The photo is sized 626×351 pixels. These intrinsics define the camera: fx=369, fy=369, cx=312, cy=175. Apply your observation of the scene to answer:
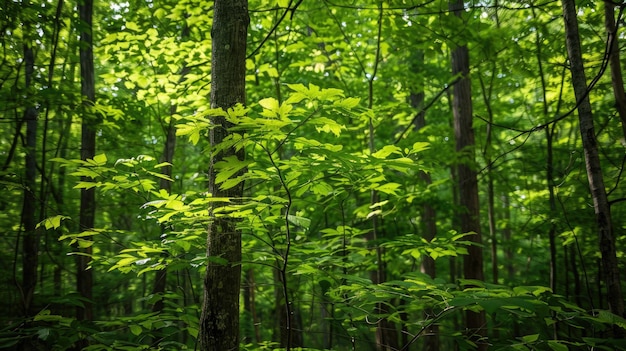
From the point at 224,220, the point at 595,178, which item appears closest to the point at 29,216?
the point at 224,220

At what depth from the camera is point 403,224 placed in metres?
6.15

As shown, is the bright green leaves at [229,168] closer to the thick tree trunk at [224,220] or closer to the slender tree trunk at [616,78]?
the thick tree trunk at [224,220]

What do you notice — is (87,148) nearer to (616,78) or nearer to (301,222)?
(301,222)

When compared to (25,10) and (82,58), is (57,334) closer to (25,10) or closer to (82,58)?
(25,10)

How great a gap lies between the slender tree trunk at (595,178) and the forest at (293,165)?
0.04 ft

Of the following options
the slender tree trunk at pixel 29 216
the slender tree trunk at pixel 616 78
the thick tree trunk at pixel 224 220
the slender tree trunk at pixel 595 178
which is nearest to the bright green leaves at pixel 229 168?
the thick tree trunk at pixel 224 220

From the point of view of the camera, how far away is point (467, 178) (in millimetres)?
5664

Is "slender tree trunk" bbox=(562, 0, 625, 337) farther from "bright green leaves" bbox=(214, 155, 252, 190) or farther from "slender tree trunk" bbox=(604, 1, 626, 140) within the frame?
"bright green leaves" bbox=(214, 155, 252, 190)

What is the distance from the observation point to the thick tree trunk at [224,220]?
225 cm

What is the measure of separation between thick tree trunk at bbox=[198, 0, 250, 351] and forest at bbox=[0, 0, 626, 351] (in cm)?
1

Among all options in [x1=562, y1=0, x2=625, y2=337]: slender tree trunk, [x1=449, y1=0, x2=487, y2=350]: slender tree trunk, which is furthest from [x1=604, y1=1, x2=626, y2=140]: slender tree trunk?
[x1=449, y1=0, x2=487, y2=350]: slender tree trunk

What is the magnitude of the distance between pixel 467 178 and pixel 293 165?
14.0 ft

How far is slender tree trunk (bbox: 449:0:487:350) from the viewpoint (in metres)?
5.59

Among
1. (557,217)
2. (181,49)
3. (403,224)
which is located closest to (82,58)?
(181,49)
